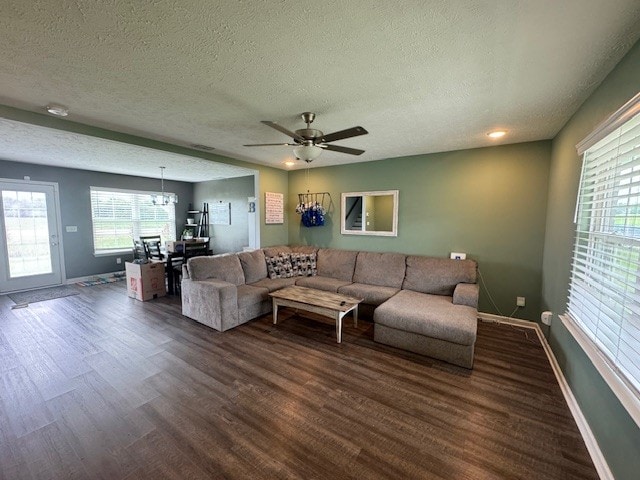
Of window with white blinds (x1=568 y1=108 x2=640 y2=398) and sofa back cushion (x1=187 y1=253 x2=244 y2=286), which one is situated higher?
window with white blinds (x1=568 y1=108 x2=640 y2=398)

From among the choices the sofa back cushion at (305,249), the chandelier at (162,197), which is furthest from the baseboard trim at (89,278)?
the sofa back cushion at (305,249)

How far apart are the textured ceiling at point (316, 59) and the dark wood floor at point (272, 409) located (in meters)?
2.42

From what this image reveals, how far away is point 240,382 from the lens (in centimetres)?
229

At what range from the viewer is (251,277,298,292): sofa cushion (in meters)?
3.91

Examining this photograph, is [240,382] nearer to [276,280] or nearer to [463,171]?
[276,280]

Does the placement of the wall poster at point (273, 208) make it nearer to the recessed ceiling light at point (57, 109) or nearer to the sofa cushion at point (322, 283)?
the sofa cushion at point (322, 283)

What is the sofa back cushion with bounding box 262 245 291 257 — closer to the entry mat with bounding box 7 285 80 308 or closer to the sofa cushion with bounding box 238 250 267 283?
the sofa cushion with bounding box 238 250 267 283

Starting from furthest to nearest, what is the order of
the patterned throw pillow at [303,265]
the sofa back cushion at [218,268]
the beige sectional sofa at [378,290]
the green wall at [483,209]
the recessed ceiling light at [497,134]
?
the patterned throw pillow at [303,265] → the sofa back cushion at [218,268] → the green wall at [483,209] → the recessed ceiling light at [497,134] → the beige sectional sofa at [378,290]

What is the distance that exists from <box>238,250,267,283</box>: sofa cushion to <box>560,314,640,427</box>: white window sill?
12.0 feet

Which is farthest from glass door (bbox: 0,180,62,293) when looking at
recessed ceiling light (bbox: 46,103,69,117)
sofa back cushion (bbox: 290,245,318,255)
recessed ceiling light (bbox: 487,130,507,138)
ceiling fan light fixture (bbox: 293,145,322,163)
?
recessed ceiling light (bbox: 487,130,507,138)

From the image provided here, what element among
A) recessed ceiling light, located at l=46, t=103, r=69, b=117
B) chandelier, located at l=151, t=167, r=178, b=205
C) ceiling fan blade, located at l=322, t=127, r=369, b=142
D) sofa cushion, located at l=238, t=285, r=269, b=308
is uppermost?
recessed ceiling light, located at l=46, t=103, r=69, b=117

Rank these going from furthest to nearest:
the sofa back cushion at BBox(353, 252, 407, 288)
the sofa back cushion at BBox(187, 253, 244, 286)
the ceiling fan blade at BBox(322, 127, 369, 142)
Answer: the sofa back cushion at BBox(353, 252, 407, 288), the sofa back cushion at BBox(187, 253, 244, 286), the ceiling fan blade at BBox(322, 127, 369, 142)

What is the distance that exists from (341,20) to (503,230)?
3.34 metres

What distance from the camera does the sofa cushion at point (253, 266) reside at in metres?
4.07
